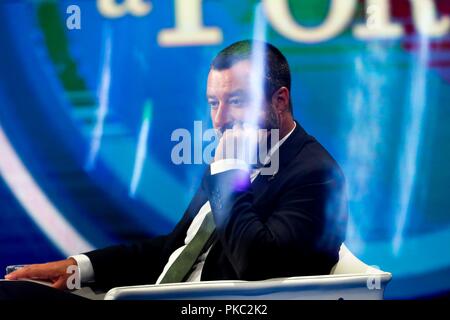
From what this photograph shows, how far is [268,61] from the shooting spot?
2812mm

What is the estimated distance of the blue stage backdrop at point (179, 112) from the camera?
2.79 meters

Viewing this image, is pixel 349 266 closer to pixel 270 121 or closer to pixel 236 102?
pixel 270 121

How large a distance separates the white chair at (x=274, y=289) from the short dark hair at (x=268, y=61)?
64 centimetres

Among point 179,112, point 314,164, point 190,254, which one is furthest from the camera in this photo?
point 179,112

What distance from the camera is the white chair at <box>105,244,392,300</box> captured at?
8.18 feet

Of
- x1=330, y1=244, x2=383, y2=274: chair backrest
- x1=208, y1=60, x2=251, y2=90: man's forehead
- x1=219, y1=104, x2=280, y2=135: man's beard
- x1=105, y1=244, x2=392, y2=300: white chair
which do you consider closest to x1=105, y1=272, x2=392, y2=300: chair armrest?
x1=105, y1=244, x2=392, y2=300: white chair

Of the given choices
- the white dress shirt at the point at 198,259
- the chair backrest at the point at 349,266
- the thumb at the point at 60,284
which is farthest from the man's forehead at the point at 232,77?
the thumb at the point at 60,284

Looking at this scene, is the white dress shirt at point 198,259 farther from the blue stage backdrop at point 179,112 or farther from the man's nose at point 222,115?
the man's nose at point 222,115

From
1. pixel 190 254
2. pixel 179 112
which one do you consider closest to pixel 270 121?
pixel 179 112

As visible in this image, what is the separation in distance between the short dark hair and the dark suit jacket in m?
0.17

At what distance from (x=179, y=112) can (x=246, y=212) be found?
493 mm

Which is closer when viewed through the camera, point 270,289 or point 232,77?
point 270,289

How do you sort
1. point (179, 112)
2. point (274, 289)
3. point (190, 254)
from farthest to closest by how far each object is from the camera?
point (179, 112) < point (190, 254) < point (274, 289)
